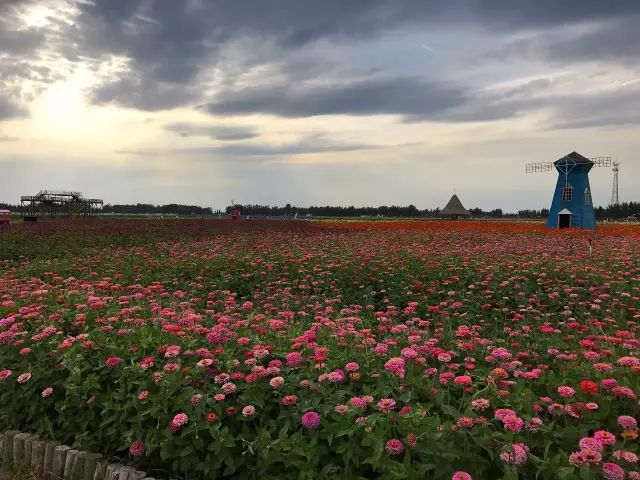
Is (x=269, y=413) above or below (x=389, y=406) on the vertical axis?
below

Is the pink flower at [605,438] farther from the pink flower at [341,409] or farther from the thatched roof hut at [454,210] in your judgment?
the thatched roof hut at [454,210]

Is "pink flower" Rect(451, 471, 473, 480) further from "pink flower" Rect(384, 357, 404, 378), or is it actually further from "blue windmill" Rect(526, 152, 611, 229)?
"blue windmill" Rect(526, 152, 611, 229)

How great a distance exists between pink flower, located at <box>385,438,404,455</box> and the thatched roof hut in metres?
59.8

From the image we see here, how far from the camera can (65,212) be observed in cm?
5725

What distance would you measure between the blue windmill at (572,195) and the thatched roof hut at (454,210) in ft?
85.7

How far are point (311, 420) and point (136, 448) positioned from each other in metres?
1.29

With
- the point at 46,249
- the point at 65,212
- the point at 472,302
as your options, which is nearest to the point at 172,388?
the point at 472,302

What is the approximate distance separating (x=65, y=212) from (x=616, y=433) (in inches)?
2462

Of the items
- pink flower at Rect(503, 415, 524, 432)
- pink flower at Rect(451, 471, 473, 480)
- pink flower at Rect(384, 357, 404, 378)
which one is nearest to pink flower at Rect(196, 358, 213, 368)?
pink flower at Rect(384, 357, 404, 378)

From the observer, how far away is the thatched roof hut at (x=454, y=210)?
6053 centimetres

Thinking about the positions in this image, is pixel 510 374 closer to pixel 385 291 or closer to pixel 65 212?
pixel 385 291

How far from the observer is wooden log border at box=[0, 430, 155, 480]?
344 cm

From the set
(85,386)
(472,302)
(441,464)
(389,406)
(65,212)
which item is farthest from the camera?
(65,212)

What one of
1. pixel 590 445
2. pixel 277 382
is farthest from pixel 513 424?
pixel 277 382
